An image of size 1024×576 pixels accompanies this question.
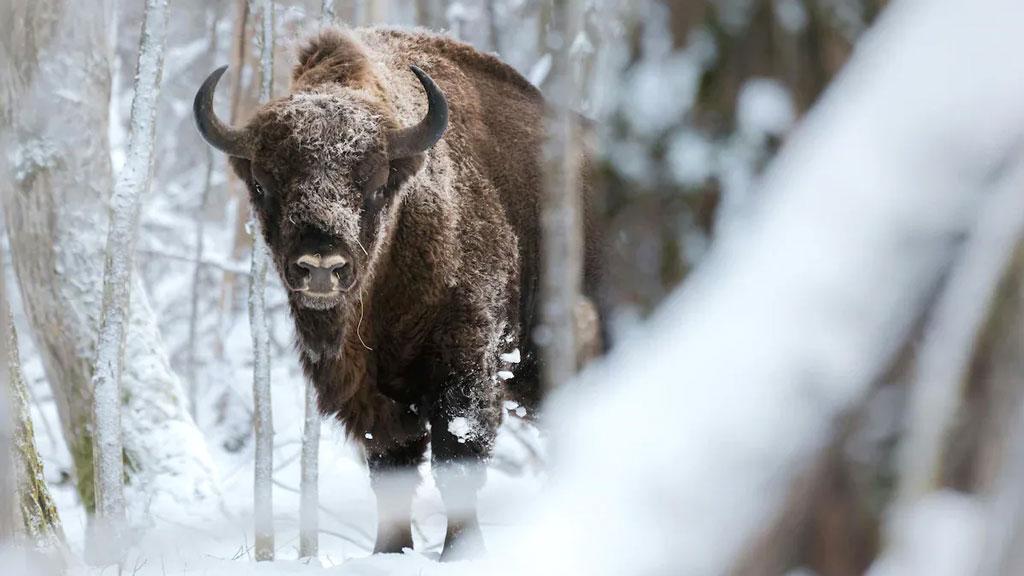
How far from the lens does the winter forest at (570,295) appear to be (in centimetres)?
105

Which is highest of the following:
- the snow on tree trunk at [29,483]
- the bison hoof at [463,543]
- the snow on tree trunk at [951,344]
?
the snow on tree trunk at [951,344]

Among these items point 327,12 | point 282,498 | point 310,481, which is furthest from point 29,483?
point 282,498

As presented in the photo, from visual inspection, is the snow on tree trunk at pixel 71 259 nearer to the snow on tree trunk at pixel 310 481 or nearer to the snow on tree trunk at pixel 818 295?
the snow on tree trunk at pixel 310 481

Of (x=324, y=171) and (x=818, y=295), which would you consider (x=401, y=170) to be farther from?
(x=818, y=295)

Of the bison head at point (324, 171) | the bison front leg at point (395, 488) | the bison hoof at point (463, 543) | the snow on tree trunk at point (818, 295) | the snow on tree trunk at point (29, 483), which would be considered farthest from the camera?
the bison front leg at point (395, 488)

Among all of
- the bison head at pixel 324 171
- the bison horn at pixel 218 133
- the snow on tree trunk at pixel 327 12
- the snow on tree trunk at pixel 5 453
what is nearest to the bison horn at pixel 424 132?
the bison head at pixel 324 171

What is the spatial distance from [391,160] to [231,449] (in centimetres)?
Result: 790

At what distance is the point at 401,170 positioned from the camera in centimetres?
528

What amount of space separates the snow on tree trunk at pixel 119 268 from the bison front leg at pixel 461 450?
5.40 feet

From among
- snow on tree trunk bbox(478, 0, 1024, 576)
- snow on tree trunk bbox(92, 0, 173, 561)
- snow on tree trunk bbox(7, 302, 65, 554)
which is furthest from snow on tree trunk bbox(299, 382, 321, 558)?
snow on tree trunk bbox(478, 0, 1024, 576)

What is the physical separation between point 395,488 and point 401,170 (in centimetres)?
173

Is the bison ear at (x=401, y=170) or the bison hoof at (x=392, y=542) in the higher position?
the bison ear at (x=401, y=170)

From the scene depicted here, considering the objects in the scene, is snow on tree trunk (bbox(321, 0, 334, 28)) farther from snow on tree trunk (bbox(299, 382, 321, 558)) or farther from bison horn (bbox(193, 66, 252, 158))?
snow on tree trunk (bbox(299, 382, 321, 558))

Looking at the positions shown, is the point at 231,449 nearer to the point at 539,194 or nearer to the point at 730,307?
the point at 539,194
